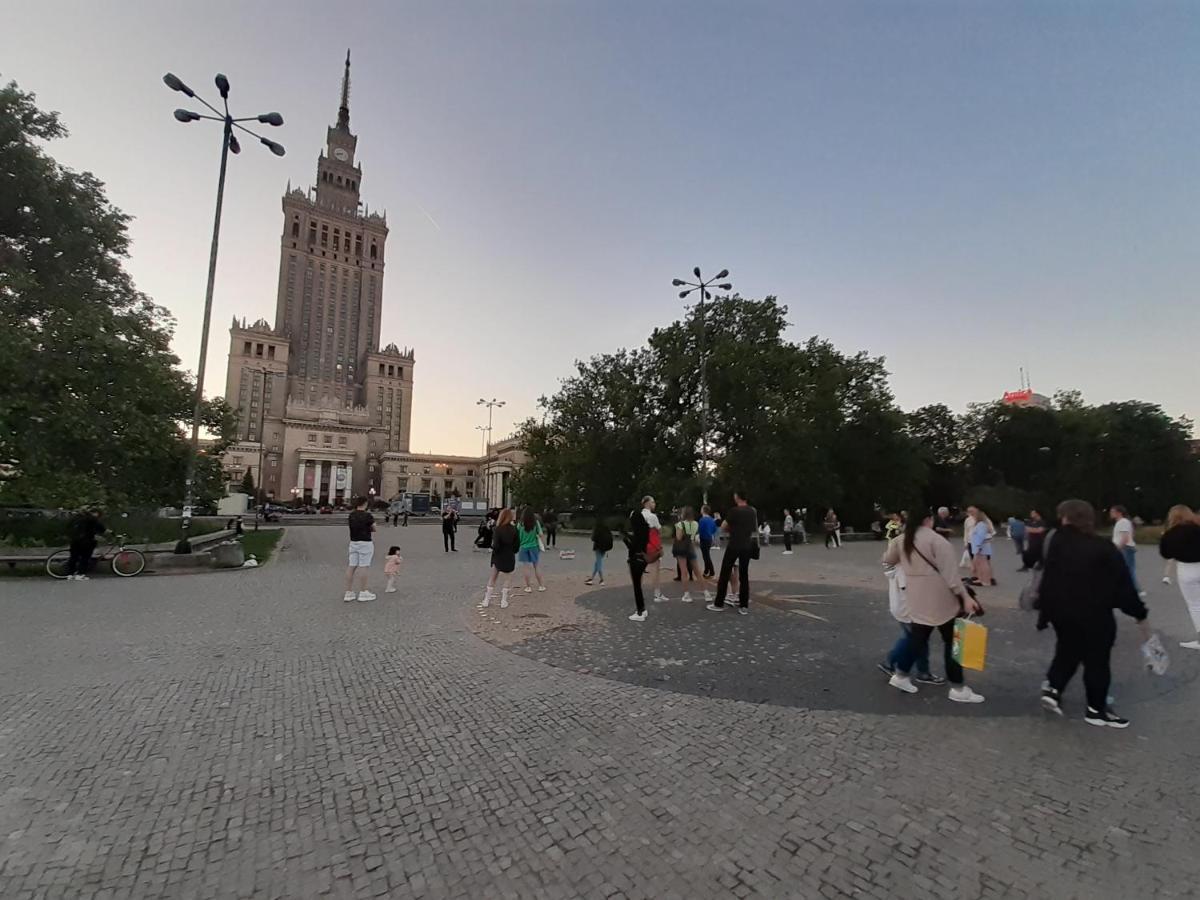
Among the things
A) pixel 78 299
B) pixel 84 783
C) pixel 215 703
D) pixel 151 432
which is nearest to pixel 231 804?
pixel 84 783

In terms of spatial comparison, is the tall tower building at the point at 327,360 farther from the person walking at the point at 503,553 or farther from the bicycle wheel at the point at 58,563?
the person walking at the point at 503,553

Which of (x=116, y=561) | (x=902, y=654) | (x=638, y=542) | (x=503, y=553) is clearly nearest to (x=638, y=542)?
(x=638, y=542)

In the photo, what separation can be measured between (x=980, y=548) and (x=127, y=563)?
19.8 meters

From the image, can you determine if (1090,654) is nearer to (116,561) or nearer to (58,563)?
(116,561)

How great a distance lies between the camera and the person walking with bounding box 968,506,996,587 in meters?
13.0

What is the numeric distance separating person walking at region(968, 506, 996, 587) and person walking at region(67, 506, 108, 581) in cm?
2017

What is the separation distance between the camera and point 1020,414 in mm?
A: 57969

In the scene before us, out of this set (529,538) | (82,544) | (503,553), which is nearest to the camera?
(503,553)

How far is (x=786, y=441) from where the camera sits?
34.9 meters

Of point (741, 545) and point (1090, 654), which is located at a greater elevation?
point (741, 545)

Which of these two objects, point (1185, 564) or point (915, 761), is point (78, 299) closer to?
point (915, 761)

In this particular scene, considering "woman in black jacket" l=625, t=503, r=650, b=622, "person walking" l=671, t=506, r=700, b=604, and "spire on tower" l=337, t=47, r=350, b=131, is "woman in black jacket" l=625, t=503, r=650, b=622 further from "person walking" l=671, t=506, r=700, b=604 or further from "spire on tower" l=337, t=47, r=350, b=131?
"spire on tower" l=337, t=47, r=350, b=131

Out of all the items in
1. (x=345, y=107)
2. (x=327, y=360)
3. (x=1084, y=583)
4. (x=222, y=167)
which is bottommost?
(x=1084, y=583)

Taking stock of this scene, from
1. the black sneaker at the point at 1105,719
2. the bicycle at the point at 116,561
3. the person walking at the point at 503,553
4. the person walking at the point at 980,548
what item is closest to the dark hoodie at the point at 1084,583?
the black sneaker at the point at 1105,719
